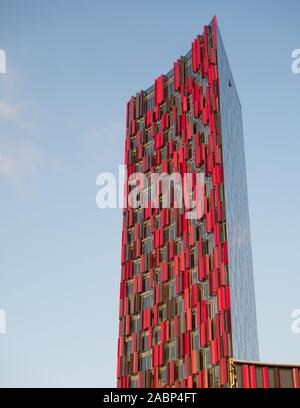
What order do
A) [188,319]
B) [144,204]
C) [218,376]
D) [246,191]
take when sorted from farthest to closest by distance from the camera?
[246,191] < [144,204] < [188,319] < [218,376]

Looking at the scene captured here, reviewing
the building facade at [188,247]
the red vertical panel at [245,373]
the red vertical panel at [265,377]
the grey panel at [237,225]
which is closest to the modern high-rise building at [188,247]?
the building facade at [188,247]

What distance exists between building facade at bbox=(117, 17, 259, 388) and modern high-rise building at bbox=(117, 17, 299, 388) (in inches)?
7.0

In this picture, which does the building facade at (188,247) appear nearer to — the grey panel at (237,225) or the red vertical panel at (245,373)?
the grey panel at (237,225)

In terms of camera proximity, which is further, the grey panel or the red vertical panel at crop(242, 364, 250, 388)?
the grey panel

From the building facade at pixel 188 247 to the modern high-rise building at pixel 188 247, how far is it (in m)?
0.18

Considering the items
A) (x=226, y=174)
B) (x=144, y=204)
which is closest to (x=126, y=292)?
(x=144, y=204)

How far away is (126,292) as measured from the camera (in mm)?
114688

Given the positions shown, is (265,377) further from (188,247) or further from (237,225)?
(237,225)

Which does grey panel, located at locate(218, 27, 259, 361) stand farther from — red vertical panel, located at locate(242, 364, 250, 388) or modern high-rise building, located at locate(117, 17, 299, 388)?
red vertical panel, located at locate(242, 364, 250, 388)

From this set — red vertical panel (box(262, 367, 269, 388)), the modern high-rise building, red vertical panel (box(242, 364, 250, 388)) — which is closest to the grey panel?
the modern high-rise building

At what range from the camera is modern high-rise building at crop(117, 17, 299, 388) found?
96312mm
